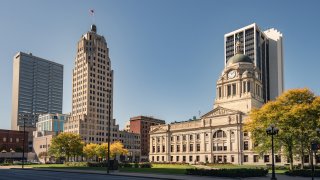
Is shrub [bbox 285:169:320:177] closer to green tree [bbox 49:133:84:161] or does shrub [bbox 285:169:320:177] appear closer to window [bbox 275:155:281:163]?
window [bbox 275:155:281:163]

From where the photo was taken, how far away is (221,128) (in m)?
119

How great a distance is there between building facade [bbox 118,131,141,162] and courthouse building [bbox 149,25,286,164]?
4957cm

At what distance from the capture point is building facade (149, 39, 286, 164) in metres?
114

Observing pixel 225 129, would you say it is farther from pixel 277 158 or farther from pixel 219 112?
pixel 277 158

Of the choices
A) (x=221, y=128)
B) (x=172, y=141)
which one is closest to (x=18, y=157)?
(x=172, y=141)

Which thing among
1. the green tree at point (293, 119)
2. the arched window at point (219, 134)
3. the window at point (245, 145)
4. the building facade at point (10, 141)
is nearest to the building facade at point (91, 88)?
the building facade at point (10, 141)

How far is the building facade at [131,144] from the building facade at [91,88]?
627cm

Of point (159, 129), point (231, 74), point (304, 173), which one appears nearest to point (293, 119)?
point (304, 173)

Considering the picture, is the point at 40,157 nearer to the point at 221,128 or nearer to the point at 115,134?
the point at 115,134

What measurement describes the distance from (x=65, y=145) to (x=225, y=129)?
158 feet

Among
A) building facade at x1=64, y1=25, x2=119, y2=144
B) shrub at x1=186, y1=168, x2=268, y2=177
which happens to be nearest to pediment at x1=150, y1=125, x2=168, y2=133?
building facade at x1=64, y1=25, x2=119, y2=144

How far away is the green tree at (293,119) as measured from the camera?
215 feet

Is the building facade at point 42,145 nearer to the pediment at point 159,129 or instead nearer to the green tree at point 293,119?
the pediment at point 159,129

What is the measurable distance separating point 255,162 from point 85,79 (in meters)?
89.2
